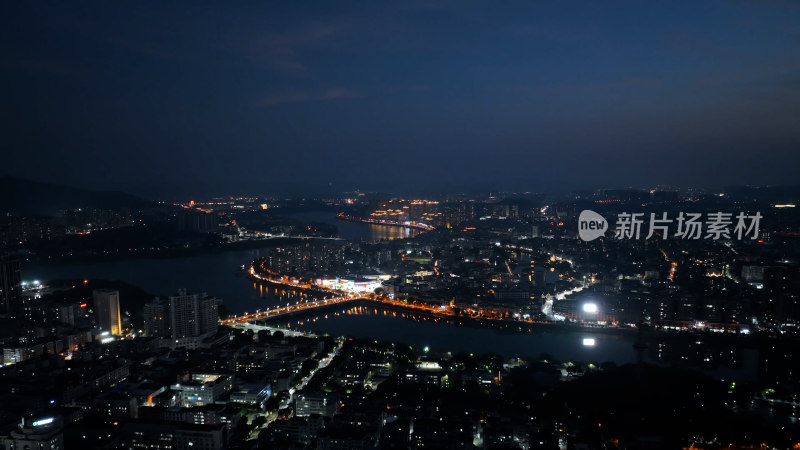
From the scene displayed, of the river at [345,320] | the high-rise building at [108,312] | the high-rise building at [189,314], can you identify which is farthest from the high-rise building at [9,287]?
the high-rise building at [189,314]

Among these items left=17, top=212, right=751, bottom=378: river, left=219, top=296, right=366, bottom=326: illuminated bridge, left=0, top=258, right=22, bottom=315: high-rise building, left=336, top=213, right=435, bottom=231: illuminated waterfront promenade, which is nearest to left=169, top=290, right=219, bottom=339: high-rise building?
left=219, top=296, right=366, bottom=326: illuminated bridge

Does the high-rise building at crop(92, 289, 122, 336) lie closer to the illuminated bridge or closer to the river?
the illuminated bridge

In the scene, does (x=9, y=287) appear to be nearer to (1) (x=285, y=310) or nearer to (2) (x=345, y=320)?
(1) (x=285, y=310)

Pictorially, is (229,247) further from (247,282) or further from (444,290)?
(444,290)

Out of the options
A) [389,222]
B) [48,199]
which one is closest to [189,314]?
[48,199]

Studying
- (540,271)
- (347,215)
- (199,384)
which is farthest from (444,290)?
(347,215)

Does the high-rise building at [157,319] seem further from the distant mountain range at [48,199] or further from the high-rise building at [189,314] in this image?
the distant mountain range at [48,199]
